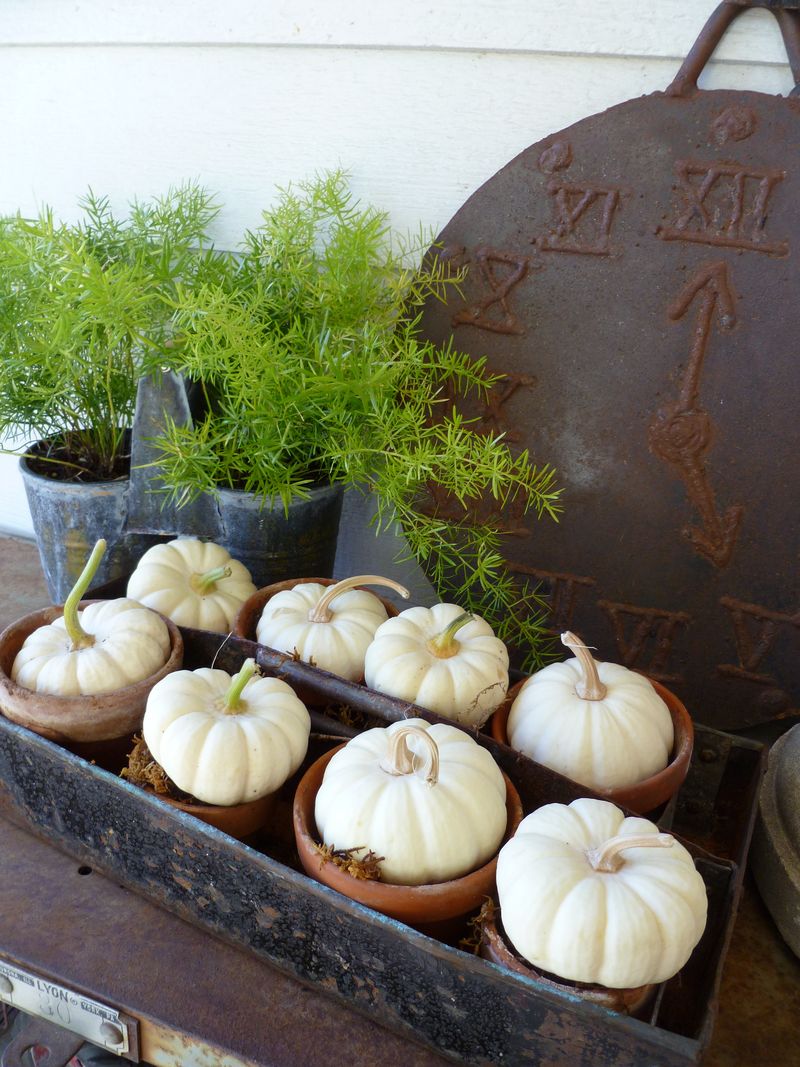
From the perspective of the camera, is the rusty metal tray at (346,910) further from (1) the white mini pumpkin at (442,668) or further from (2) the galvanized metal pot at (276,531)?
(2) the galvanized metal pot at (276,531)

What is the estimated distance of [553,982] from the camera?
585mm

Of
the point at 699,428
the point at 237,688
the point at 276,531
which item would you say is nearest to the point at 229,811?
the point at 237,688

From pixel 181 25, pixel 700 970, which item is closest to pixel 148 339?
pixel 181 25

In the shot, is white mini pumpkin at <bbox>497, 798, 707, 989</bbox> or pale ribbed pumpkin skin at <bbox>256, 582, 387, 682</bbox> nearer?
white mini pumpkin at <bbox>497, 798, 707, 989</bbox>

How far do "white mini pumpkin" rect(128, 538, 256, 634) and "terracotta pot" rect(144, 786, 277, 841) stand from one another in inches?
10.9

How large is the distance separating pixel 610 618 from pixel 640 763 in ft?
1.24

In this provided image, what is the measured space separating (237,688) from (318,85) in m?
0.86

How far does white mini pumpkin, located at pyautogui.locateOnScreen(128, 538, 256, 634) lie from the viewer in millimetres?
984

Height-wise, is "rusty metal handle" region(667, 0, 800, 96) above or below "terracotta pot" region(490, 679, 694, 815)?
above

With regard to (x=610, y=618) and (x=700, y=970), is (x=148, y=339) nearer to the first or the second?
(x=610, y=618)

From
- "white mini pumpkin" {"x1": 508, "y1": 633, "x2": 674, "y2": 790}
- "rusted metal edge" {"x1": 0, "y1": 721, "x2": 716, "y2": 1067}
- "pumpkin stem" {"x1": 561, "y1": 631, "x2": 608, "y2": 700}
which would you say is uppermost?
"pumpkin stem" {"x1": 561, "y1": 631, "x2": 608, "y2": 700}

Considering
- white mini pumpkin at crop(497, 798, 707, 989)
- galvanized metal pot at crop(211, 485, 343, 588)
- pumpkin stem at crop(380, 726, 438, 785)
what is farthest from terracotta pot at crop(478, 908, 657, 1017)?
galvanized metal pot at crop(211, 485, 343, 588)

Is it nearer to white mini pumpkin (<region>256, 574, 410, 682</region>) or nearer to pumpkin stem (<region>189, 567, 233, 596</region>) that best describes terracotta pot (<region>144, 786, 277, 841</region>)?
white mini pumpkin (<region>256, 574, 410, 682</region>)

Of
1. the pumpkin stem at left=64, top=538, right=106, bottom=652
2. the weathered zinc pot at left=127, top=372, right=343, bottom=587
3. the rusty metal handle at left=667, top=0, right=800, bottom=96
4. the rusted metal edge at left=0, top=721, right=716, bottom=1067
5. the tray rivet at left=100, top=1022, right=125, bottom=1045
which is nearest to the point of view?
the rusted metal edge at left=0, top=721, right=716, bottom=1067
